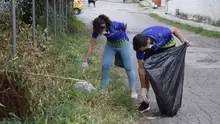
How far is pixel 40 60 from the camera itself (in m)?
5.17

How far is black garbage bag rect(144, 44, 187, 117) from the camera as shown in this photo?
600 centimetres

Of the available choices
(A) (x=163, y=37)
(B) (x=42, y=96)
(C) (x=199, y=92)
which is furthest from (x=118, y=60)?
(B) (x=42, y=96)

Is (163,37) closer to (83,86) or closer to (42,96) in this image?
(83,86)

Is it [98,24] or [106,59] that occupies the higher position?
[98,24]

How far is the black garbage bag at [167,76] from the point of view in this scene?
6004 millimetres

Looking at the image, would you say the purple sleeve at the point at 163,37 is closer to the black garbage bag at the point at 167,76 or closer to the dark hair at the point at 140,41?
the black garbage bag at the point at 167,76

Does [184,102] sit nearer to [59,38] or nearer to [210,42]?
[59,38]

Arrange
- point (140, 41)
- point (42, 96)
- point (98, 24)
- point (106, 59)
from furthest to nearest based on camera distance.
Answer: point (106, 59)
point (98, 24)
point (140, 41)
point (42, 96)

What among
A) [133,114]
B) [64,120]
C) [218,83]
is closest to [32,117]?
[64,120]

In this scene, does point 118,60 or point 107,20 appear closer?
point 107,20

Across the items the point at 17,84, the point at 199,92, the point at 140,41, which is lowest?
the point at 199,92

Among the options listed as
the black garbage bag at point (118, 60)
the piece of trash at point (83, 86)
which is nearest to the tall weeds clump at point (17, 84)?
the piece of trash at point (83, 86)

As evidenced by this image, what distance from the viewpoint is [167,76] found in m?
6.05

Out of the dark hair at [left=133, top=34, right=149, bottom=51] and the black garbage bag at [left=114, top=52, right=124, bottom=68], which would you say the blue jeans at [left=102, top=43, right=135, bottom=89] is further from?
the dark hair at [left=133, top=34, right=149, bottom=51]
